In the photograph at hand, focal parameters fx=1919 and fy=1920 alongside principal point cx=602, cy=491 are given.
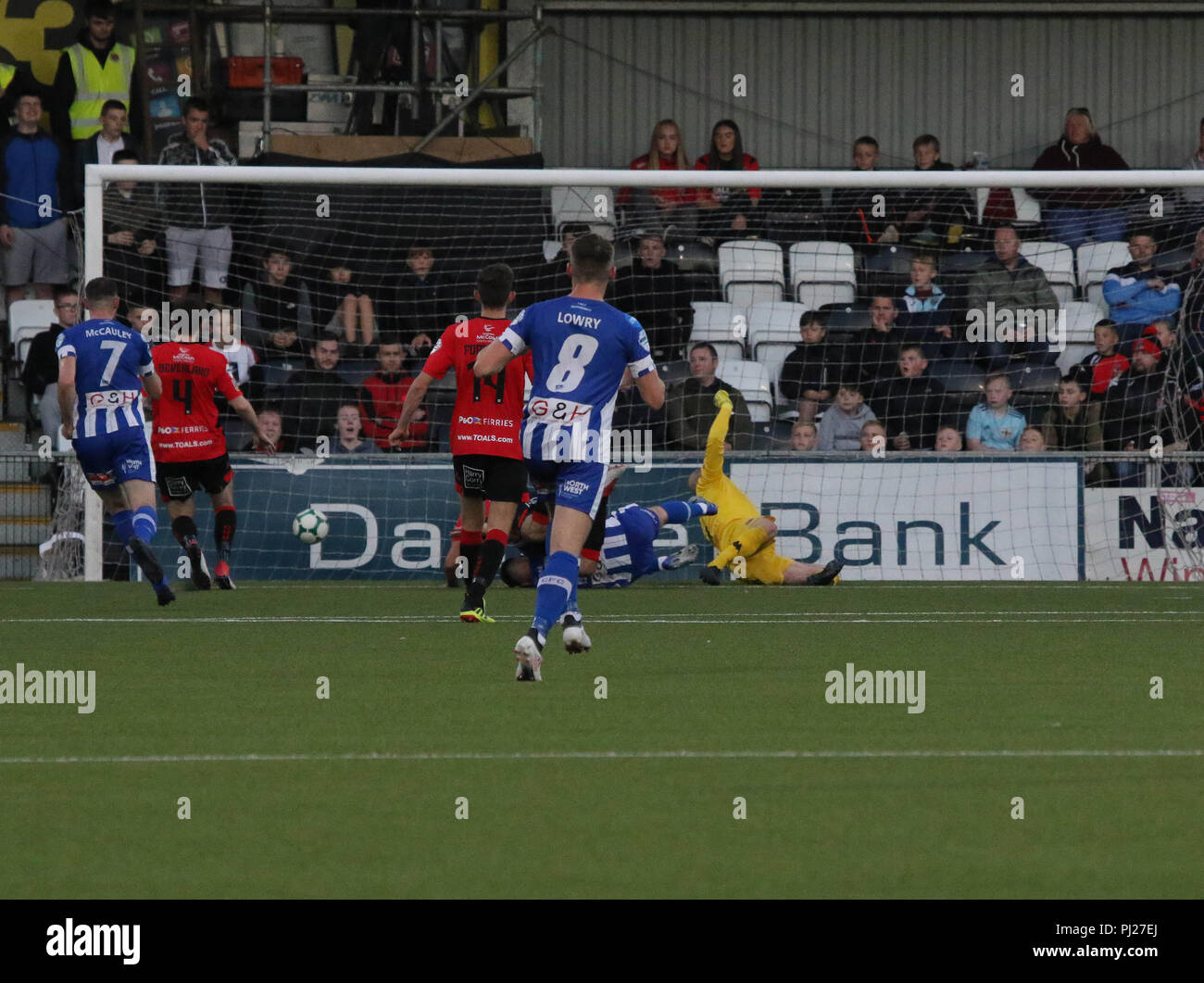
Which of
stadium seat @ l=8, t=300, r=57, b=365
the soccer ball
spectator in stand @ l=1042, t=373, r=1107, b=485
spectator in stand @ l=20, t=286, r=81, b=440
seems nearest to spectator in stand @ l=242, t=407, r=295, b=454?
the soccer ball

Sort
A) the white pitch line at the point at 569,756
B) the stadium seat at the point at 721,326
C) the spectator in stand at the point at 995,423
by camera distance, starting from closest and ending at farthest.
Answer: the white pitch line at the point at 569,756 < the spectator in stand at the point at 995,423 < the stadium seat at the point at 721,326

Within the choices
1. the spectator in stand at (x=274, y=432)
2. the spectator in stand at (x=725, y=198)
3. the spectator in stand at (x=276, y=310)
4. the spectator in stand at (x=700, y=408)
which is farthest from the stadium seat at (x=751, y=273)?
the spectator in stand at (x=274, y=432)

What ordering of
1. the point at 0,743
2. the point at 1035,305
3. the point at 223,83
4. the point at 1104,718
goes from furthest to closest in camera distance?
the point at 223,83, the point at 1035,305, the point at 1104,718, the point at 0,743

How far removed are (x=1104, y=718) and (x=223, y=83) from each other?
15.2m

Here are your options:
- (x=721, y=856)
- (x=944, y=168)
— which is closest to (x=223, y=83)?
(x=944, y=168)

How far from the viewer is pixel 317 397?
16.7 metres

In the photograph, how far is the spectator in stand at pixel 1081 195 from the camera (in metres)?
18.1

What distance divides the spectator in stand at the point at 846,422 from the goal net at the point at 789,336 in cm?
2

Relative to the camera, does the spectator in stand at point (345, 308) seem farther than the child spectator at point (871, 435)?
Yes

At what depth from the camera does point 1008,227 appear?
17406mm

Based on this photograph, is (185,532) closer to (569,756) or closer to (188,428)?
(188,428)

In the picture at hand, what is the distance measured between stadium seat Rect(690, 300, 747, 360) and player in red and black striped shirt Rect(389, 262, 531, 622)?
5.36 meters

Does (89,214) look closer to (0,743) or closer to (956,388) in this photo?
(956,388)

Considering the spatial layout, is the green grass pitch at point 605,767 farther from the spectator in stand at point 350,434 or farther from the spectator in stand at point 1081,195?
the spectator in stand at point 1081,195
